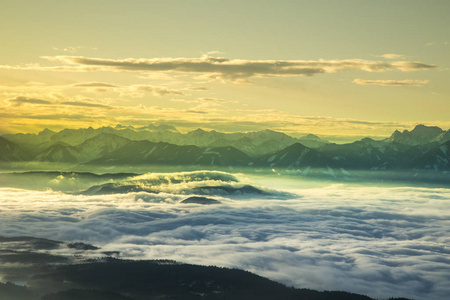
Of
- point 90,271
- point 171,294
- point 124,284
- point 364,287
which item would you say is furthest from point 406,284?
point 90,271

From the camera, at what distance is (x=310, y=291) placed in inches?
7028

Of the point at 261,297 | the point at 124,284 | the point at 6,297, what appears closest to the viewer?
the point at 6,297

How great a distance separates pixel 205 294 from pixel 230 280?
14574 mm

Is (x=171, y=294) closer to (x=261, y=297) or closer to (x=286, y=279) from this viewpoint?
(x=261, y=297)

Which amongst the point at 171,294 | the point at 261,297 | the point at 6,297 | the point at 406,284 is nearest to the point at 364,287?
the point at 406,284

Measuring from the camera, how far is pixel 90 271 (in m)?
199

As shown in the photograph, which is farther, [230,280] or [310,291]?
[230,280]

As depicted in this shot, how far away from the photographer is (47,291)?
572 feet

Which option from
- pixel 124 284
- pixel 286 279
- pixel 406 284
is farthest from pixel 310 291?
pixel 124 284

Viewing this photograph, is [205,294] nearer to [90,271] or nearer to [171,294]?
[171,294]

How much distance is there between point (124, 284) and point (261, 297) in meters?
53.5

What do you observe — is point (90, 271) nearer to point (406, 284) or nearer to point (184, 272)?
point (184, 272)

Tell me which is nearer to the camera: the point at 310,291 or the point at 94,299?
the point at 94,299

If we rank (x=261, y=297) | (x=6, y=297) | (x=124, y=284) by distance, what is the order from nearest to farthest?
1. (x=6, y=297)
2. (x=261, y=297)
3. (x=124, y=284)
